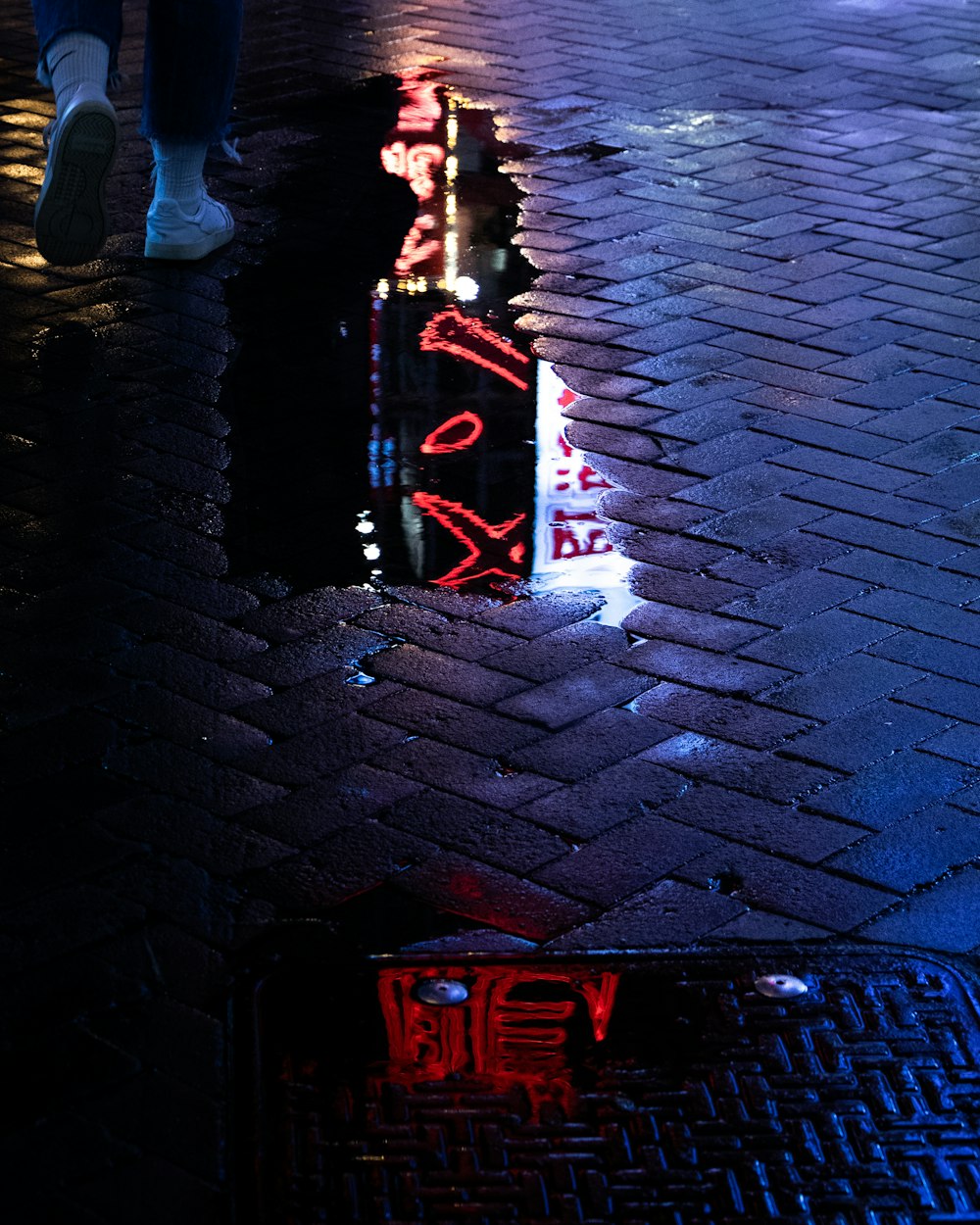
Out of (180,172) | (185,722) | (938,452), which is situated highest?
(180,172)

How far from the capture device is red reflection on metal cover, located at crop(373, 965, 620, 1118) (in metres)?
2.24

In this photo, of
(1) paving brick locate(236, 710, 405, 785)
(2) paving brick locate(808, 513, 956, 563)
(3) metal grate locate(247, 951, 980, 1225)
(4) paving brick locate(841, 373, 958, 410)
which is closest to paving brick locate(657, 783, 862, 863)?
(3) metal grate locate(247, 951, 980, 1225)

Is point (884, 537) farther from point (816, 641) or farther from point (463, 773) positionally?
point (463, 773)

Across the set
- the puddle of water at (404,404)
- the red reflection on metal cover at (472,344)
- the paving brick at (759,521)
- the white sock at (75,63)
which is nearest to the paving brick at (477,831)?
the puddle of water at (404,404)

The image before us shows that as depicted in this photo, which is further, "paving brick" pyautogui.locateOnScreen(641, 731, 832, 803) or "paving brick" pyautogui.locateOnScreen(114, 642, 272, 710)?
"paving brick" pyautogui.locateOnScreen(114, 642, 272, 710)

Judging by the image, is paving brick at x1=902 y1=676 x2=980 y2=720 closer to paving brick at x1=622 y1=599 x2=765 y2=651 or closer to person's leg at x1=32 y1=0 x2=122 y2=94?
paving brick at x1=622 y1=599 x2=765 y2=651

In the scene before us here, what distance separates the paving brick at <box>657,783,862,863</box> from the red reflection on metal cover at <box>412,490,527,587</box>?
0.85 meters

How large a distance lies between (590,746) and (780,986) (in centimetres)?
66

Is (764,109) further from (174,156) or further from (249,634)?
(249,634)

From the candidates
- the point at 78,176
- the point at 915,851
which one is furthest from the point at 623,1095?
the point at 78,176

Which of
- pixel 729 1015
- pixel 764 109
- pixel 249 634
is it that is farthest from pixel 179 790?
pixel 764 109

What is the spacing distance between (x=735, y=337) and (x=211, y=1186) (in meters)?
3.18

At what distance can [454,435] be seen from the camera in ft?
13.4

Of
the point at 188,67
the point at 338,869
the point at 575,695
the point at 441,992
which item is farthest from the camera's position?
the point at 188,67
